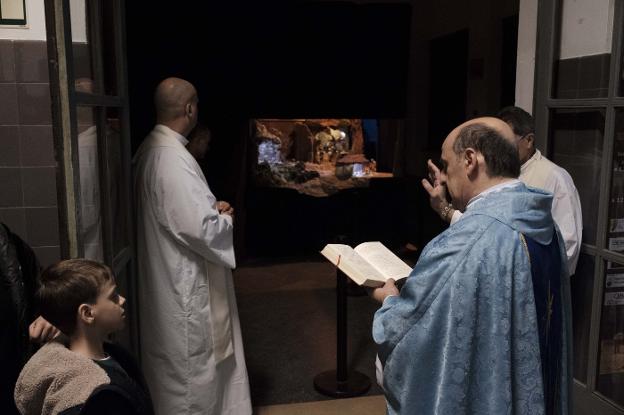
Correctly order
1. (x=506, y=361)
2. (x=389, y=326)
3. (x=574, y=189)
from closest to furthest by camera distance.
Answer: (x=506, y=361) → (x=389, y=326) → (x=574, y=189)

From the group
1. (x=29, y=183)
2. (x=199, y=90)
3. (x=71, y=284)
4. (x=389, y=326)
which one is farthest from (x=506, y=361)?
(x=199, y=90)

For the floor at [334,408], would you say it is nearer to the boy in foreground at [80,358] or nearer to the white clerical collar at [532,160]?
the white clerical collar at [532,160]

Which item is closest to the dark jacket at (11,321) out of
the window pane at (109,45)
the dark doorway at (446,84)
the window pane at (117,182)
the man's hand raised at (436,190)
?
the window pane at (117,182)

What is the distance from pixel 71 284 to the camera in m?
1.51

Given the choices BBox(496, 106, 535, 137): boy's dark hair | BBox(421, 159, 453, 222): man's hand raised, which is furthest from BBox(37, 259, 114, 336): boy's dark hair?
BBox(496, 106, 535, 137): boy's dark hair

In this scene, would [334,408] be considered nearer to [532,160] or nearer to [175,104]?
[532,160]

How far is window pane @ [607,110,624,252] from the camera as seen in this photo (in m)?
2.29

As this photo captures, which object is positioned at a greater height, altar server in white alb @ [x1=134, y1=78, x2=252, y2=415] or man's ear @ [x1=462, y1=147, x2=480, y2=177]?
man's ear @ [x1=462, y1=147, x2=480, y2=177]

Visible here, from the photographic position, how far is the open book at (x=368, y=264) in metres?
1.84

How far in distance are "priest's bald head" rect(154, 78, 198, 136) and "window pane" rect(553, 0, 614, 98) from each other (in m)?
1.57

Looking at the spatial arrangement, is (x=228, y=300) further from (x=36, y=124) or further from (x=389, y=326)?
(x=389, y=326)

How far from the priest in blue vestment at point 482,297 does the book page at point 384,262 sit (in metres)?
0.32

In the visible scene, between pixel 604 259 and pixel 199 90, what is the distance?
437 centimetres

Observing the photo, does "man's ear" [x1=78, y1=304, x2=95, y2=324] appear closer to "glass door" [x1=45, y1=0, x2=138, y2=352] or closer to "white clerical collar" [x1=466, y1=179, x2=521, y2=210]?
"glass door" [x1=45, y1=0, x2=138, y2=352]
